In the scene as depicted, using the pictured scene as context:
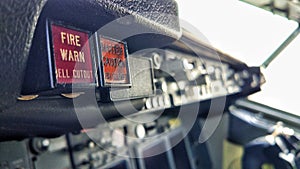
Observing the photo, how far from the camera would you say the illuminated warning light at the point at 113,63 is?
77cm

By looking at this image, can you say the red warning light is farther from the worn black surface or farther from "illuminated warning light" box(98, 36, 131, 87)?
the worn black surface

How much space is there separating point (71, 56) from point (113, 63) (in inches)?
5.4

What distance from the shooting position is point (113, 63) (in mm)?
809

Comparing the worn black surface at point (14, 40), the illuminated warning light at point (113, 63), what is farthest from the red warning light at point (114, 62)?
the worn black surface at point (14, 40)

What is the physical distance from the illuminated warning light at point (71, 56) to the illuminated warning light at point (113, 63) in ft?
0.13

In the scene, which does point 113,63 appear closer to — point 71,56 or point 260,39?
point 71,56

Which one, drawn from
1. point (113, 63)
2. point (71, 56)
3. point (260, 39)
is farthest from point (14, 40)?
point (260, 39)

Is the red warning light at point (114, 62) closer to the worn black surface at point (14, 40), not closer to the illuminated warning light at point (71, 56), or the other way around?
the illuminated warning light at point (71, 56)

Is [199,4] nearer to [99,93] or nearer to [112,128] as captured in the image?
[112,128]

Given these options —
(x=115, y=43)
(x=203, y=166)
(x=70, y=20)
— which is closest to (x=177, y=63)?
(x=115, y=43)

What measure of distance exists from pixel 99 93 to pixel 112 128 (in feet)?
2.80

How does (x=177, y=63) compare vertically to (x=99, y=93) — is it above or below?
above

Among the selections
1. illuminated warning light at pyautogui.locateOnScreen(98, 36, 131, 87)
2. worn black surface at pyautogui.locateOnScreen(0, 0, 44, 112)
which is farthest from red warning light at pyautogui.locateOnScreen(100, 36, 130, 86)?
worn black surface at pyautogui.locateOnScreen(0, 0, 44, 112)

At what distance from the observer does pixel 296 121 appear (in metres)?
2.67
